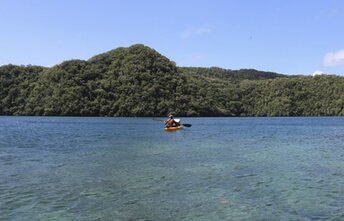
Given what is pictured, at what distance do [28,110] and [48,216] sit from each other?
6605 inches

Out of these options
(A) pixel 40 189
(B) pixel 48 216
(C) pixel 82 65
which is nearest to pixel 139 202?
(B) pixel 48 216

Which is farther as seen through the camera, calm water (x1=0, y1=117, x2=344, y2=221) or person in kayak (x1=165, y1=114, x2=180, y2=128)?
person in kayak (x1=165, y1=114, x2=180, y2=128)

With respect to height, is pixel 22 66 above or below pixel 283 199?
above

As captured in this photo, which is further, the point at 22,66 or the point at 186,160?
the point at 22,66

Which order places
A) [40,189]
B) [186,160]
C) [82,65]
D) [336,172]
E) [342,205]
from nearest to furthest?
[342,205] → [40,189] → [336,172] → [186,160] → [82,65]

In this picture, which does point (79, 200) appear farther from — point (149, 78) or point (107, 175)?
point (149, 78)

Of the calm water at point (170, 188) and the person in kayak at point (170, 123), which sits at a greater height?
the person in kayak at point (170, 123)

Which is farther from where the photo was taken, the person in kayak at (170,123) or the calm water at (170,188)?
the person in kayak at (170,123)

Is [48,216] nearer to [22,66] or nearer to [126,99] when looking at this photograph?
[126,99]

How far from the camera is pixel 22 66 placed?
196875 millimetres

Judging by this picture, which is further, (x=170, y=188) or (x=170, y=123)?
(x=170, y=123)

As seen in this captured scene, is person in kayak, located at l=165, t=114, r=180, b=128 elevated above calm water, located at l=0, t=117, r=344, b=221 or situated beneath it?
elevated above

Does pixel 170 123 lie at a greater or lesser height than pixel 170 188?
greater

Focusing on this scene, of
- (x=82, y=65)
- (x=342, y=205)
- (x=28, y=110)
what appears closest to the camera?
(x=342, y=205)
